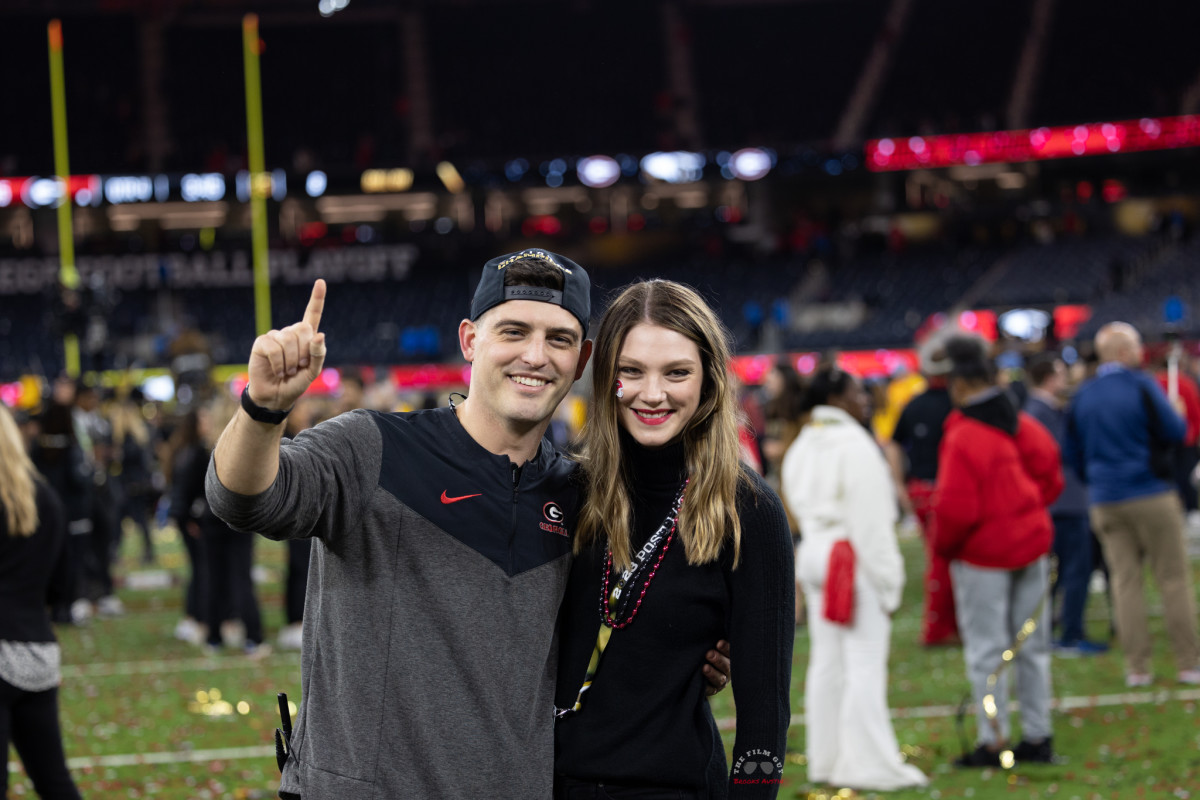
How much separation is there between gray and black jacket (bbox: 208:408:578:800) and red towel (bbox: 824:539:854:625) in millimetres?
3418

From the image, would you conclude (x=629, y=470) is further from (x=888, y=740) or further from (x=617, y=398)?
(x=888, y=740)

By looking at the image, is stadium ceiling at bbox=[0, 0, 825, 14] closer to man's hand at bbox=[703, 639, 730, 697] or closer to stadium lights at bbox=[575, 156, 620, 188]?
stadium lights at bbox=[575, 156, 620, 188]

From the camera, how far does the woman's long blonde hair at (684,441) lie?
2621 mm

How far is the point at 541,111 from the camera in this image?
38812 mm

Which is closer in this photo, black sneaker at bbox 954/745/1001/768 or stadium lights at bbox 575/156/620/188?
black sneaker at bbox 954/745/1001/768

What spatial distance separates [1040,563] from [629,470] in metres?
4.13

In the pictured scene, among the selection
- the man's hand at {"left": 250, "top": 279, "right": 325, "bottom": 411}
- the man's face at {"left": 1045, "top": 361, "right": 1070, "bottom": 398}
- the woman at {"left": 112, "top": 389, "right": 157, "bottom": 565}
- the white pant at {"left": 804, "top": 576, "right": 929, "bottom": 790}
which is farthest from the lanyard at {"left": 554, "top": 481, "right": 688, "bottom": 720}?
the woman at {"left": 112, "top": 389, "right": 157, "bottom": 565}

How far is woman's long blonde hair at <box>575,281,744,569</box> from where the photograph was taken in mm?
2621

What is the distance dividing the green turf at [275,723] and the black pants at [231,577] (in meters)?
0.26

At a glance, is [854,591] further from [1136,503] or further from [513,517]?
[513,517]

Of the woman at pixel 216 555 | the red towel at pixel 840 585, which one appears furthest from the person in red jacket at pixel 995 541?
the woman at pixel 216 555

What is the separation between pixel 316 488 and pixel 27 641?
8.38 ft

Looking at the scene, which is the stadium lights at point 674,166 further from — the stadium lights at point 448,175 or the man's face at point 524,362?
the man's face at point 524,362

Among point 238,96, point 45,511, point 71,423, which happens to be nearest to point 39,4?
point 238,96
